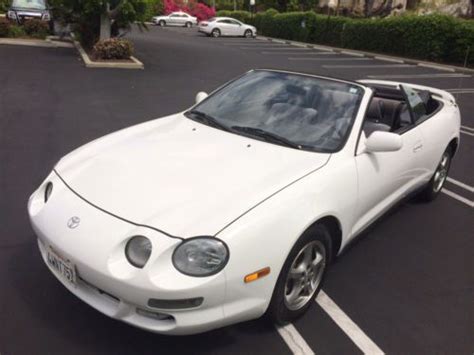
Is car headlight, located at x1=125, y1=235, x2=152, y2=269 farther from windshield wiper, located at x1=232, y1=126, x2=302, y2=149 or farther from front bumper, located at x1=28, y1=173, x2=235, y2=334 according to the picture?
windshield wiper, located at x1=232, y1=126, x2=302, y2=149

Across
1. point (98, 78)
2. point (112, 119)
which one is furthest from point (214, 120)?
point (98, 78)

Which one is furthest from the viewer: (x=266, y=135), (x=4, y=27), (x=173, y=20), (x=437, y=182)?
(x=173, y=20)

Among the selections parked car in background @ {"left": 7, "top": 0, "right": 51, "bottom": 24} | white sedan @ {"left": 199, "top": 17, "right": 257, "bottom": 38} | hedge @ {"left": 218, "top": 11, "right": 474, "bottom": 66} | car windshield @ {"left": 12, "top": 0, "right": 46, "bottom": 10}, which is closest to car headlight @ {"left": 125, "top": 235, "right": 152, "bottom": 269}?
hedge @ {"left": 218, "top": 11, "right": 474, "bottom": 66}

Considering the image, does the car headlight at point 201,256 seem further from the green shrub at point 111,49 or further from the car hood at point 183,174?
the green shrub at point 111,49

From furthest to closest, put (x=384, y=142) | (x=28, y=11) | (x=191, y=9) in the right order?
(x=191, y=9) < (x=28, y=11) < (x=384, y=142)

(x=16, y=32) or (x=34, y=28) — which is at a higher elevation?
(x=34, y=28)

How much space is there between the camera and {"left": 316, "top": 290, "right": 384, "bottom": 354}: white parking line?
8.76ft

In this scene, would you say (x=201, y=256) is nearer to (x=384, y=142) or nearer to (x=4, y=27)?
(x=384, y=142)

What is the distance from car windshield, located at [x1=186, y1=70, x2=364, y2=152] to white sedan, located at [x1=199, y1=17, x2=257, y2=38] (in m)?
27.4

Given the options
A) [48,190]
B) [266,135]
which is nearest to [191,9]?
[266,135]

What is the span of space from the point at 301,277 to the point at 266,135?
3.48ft

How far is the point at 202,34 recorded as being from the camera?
3138cm

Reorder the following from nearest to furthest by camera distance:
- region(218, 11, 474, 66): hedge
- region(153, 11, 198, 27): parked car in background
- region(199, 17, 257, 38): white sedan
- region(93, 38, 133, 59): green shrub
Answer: region(93, 38, 133, 59): green shrub → region(218, 11, 474, 66): hedge → region(199, 17, 257, 38): white sedan → region(153, 11, 198, 27): parked car in background

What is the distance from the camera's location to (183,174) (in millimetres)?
2754
